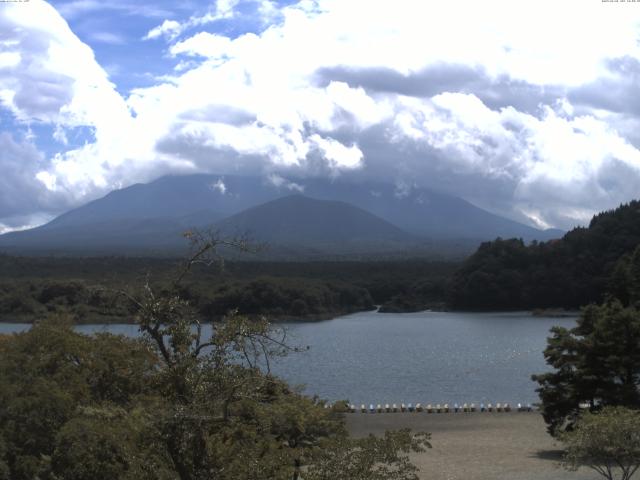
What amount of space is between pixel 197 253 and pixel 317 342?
148 ft

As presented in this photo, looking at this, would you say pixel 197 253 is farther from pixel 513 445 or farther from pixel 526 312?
pixel 526 312

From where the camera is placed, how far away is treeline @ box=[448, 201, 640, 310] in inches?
2911

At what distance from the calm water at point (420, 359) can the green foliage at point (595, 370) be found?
6.55 metres

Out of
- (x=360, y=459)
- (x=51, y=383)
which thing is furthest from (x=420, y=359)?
(x=360, y=459)

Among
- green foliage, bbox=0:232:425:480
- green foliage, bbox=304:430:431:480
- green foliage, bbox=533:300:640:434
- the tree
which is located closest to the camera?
green foliage, bbox=0:232:425:480

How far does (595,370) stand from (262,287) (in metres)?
50.6

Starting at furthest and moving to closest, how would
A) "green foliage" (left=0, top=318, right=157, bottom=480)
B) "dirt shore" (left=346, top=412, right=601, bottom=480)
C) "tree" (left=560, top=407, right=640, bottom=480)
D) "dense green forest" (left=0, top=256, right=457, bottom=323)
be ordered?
"dense green forest" (left=0, top=256, right=457, bottom=323) < "dirt shore" (left=346, top=412, right=601, bottom=480) < "tree" (left=560, top=407, right=640, bottom=480) < "green foliage" (left=0, top=318, right=157, bottom=480)

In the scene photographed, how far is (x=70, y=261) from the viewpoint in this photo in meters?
99.7

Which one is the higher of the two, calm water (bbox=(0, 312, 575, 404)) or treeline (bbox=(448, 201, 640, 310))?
treeline (bbox=(448, 201, 640, 310))

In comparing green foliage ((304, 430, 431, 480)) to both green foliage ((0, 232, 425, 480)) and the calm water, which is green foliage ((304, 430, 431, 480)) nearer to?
green foliage ((0, 232, 425, 480))

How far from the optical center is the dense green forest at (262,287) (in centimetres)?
6569

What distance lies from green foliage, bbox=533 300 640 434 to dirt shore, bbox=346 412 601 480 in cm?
126

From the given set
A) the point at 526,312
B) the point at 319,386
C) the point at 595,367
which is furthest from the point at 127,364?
the point at 526,312

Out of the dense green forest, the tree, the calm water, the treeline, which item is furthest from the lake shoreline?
A: the tree
